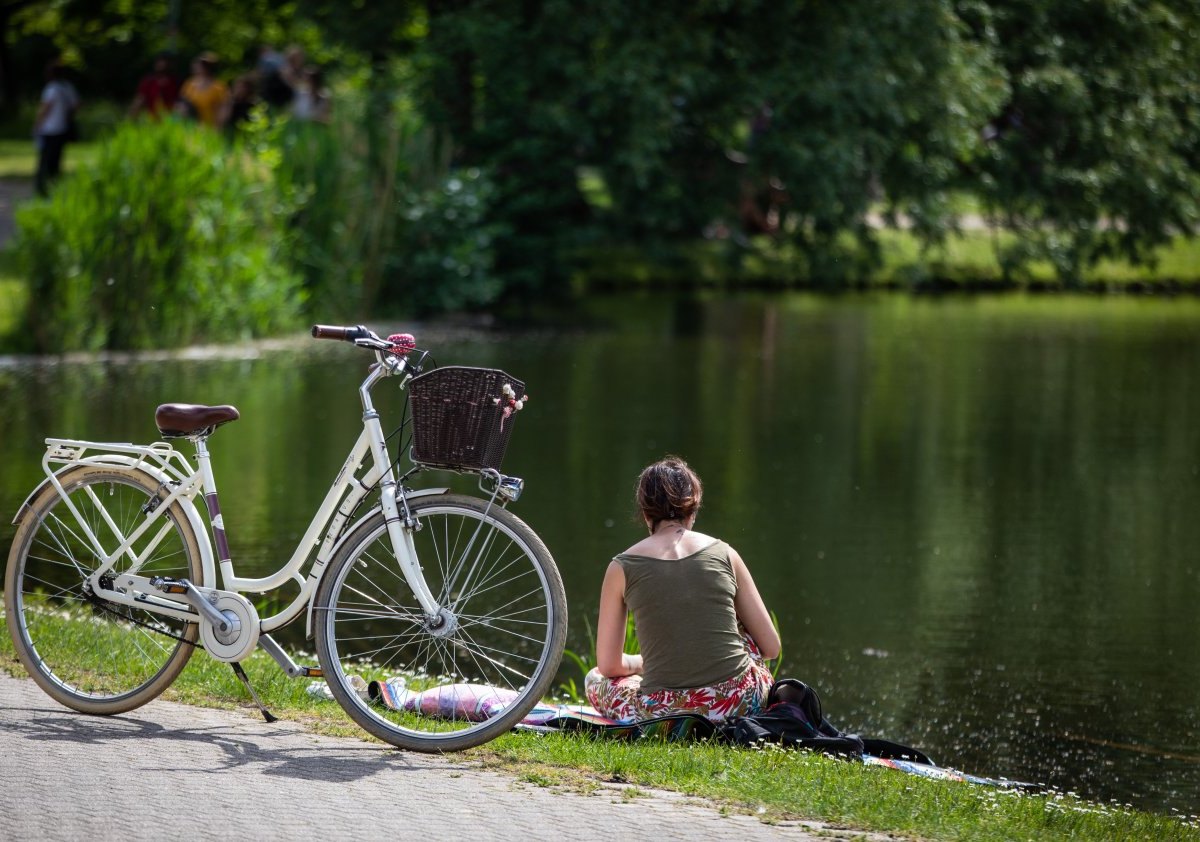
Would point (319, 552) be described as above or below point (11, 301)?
below

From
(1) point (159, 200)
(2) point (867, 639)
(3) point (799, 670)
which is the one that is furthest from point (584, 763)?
(1) point (159, 200)

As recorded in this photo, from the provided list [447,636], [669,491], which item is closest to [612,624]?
[669,491]

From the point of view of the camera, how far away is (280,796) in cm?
470

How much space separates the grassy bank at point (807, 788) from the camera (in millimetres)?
4707

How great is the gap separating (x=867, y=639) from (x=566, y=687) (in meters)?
1.85

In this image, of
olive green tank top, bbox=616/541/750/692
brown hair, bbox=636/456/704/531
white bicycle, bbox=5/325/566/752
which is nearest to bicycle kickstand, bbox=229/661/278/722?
white bicycle, bbox=5/325/566/752

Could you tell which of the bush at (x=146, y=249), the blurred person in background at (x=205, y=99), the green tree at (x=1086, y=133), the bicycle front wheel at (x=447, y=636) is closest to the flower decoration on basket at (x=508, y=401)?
the bicycle front wheel at (x=447, y=636)

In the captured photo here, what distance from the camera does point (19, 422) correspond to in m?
14.1

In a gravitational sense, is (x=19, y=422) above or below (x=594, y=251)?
below

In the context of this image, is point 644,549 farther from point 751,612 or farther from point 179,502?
point 179,502

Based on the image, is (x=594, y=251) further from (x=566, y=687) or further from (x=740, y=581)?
(x=740, y=581)

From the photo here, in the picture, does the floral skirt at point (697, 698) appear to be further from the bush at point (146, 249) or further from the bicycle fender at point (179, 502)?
the bush at point (146, 249)

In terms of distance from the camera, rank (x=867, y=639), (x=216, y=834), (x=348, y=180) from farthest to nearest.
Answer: (x=348, y=180), (x=867, y=639), (x=216, y=834)

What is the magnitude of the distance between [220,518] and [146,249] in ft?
44.3
